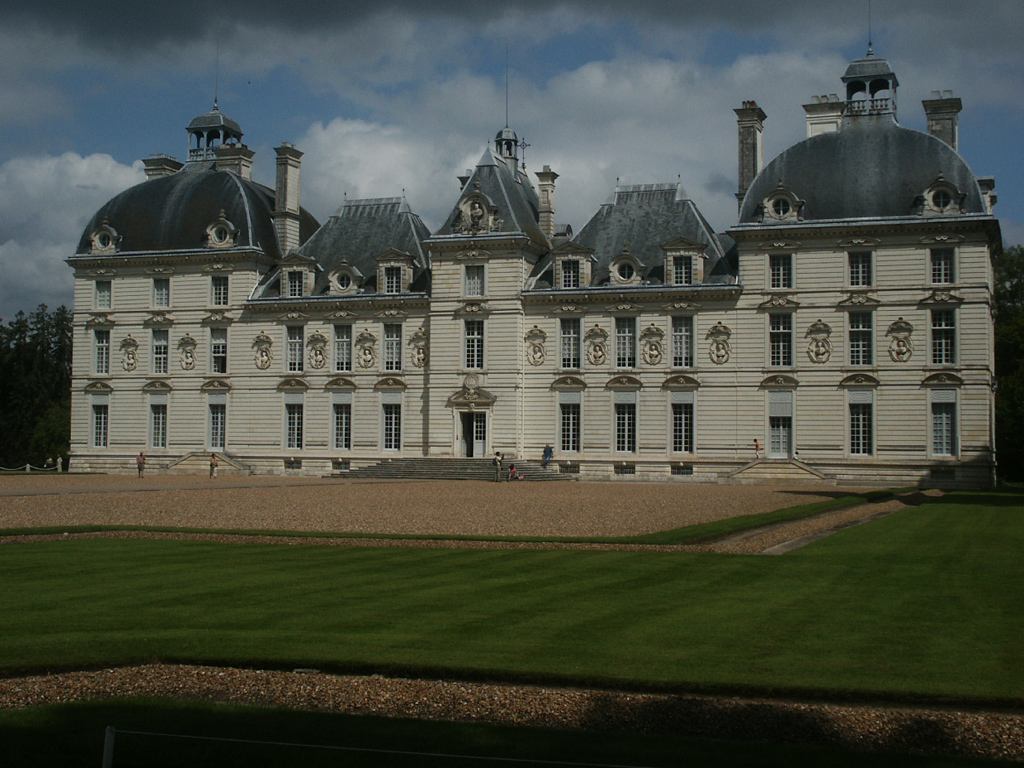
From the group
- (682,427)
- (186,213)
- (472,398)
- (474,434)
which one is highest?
(186,213)

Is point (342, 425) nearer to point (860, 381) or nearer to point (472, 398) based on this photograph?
point (472, 398)

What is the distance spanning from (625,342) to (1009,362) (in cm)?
2485

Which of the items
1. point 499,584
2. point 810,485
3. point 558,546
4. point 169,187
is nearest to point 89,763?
point 499,584

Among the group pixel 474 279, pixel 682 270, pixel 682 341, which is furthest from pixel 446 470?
pixel 682 270

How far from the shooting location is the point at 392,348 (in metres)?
49.2

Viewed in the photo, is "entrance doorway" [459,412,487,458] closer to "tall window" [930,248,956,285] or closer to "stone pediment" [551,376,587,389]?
"stone pediment" [551,376,587,389]

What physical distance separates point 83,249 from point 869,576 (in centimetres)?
4715

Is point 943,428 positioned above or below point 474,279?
below

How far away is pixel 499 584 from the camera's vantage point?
1323 centimetres

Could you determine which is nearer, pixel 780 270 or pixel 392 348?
pixel 780 270

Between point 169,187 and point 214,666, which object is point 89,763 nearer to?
point 214,666

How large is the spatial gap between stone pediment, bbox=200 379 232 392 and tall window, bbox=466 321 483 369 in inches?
444

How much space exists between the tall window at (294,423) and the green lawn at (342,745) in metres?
42.2

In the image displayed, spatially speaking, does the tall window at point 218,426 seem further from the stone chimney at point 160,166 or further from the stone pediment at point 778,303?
the stone pediment at point 778,303
